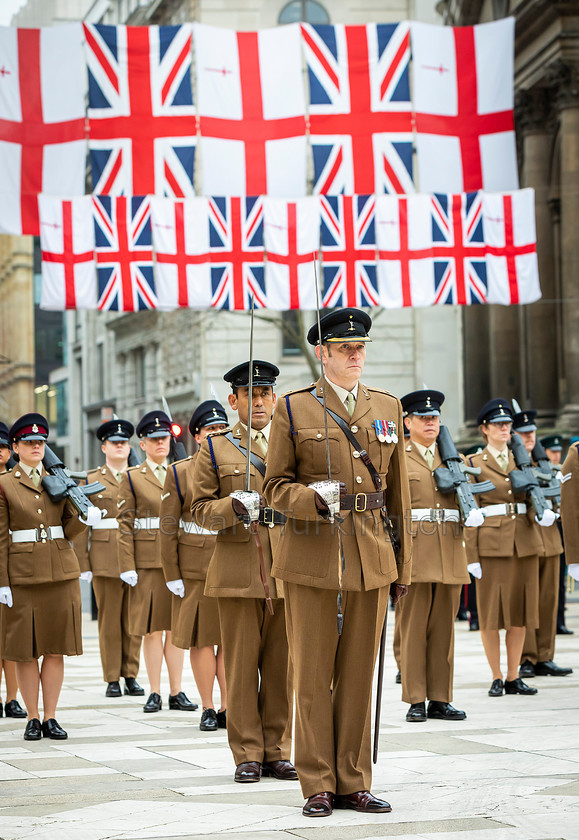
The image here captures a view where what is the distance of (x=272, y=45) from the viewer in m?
18.7

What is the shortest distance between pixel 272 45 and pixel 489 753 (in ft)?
43.2

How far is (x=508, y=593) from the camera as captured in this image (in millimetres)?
10828

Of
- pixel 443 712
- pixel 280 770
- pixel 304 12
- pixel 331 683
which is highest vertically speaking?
pixel 304 12

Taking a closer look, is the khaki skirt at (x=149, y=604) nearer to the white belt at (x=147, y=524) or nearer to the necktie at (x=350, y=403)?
the white belt at (x=147, y=524)

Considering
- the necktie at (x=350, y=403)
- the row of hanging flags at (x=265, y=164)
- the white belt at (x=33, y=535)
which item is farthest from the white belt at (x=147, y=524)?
the row of hanging flags at (x=265, y=164)

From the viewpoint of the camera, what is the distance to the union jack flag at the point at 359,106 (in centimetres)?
1884

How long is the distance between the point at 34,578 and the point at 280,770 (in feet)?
8.52

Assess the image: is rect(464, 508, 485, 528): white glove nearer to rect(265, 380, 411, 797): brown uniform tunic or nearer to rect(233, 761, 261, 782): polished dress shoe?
rect(233, 761, 261, 782): polished dress shoe

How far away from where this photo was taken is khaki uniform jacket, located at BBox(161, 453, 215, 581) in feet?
31.0

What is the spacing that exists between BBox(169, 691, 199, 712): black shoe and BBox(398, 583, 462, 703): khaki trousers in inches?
70.6

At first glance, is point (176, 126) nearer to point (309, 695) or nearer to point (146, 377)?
point (309, 695)

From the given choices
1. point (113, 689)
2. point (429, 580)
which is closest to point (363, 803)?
point (429, 580)

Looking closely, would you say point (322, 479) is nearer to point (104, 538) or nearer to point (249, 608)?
point (249, 608)

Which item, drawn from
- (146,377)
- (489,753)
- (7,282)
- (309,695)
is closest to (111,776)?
(309,695)
